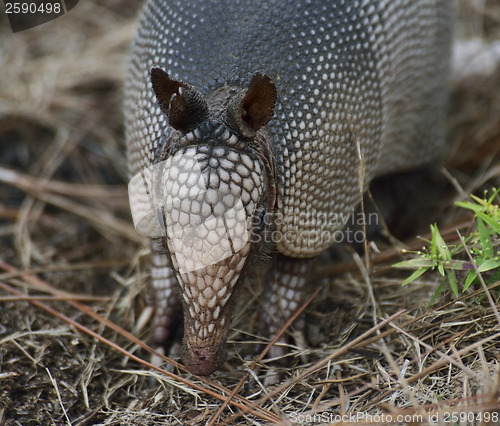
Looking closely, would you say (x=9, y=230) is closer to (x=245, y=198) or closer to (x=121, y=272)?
(x=121, y=272)

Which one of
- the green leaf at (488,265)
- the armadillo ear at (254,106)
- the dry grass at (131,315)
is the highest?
the armadillo ear at (254,106)

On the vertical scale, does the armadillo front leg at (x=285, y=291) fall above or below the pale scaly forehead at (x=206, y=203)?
below

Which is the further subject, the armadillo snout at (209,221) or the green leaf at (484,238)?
the green leaf at (484,238)

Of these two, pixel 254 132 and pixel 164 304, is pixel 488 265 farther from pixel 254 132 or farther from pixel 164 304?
pixel 164 304

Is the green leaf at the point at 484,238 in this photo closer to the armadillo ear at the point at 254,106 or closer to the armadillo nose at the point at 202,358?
the armadillo ear at the point at 254,106

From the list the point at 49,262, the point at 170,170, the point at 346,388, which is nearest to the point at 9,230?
the point at 49,262

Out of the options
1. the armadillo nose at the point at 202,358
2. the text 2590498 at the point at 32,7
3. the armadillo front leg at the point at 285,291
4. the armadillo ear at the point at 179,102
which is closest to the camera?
the armadillo ear at the point at 179,102

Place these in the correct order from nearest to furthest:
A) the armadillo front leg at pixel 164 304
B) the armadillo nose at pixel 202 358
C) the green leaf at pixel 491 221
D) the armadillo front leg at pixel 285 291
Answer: the armadillo nose at pixel 202 358, the green leaf at pixel 491 221, the armadillo front leg at pixel 285 291, the armadillo front leg at pixel 164 304

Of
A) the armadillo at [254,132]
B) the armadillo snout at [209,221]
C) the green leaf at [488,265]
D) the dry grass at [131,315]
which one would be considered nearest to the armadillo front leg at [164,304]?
the armadillo at [254,132]
